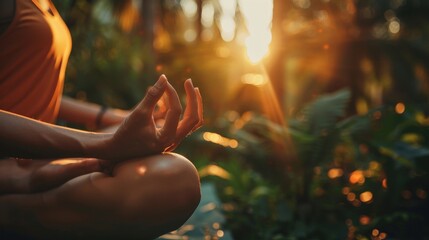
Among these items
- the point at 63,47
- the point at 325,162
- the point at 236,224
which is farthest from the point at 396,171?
the point at 63,47

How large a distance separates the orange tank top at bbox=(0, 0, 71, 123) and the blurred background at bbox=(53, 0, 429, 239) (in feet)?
3.11

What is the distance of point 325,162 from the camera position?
3787 millimetres

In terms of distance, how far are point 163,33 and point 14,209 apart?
14469mm

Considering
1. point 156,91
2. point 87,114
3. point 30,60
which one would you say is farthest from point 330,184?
point 156,91

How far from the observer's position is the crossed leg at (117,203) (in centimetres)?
116

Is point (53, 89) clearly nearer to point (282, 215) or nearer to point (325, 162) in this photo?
point (282, 215)

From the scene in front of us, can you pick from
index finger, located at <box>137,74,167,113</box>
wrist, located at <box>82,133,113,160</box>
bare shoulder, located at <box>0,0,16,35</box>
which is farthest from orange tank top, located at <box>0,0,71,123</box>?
index finger, located at <box>137,74,167,113</box>

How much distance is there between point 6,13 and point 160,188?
0.68 metres

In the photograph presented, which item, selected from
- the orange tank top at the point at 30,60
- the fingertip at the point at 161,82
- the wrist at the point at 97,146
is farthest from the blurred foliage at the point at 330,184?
the fingertip at the point at 161,82

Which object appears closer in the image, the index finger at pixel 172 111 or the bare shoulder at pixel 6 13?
the index finger at pixel 172 111

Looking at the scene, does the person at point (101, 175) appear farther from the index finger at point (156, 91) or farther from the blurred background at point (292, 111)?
the blurred background at point (292, 111)

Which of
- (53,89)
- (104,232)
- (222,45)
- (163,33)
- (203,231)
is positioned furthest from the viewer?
(163,33)

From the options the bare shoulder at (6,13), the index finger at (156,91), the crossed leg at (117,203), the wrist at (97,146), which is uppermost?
the bare shoulder at (6,13)

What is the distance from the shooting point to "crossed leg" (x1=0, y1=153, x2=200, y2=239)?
3.81 ft
